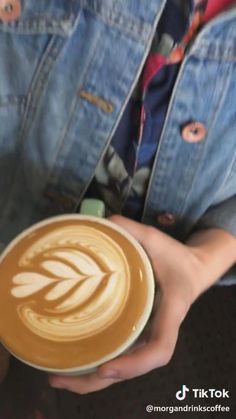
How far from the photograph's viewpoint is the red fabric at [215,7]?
0.44 meters

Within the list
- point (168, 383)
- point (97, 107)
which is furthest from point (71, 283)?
point (168, 383)

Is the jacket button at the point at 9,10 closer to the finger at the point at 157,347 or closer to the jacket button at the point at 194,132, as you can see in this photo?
the jacket button at the point at 194,132

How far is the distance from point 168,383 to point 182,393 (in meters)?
0.02

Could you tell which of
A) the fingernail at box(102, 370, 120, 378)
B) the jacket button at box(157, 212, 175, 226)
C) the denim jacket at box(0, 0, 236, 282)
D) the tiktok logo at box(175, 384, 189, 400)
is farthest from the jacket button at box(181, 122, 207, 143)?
the tiktok logo at box(175, 384, 189, 400)

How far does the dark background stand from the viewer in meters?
0.63

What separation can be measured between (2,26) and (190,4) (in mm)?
169

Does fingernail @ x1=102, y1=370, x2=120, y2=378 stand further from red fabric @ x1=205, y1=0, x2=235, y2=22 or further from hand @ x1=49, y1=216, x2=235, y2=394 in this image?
red fabric @ x1=205, y1=0, x2=235, y2=22

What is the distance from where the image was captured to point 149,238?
1.55 ft

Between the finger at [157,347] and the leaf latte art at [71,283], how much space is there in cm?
4

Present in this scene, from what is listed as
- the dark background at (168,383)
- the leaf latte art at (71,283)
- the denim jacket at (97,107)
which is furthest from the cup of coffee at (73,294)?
the dark background at (168,383)

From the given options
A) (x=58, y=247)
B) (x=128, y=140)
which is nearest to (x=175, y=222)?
(x=128, y=140)

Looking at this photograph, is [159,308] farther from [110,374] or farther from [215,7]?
[215,7]

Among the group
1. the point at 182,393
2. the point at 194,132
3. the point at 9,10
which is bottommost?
the point at 182,393

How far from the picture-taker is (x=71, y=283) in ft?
1.29
